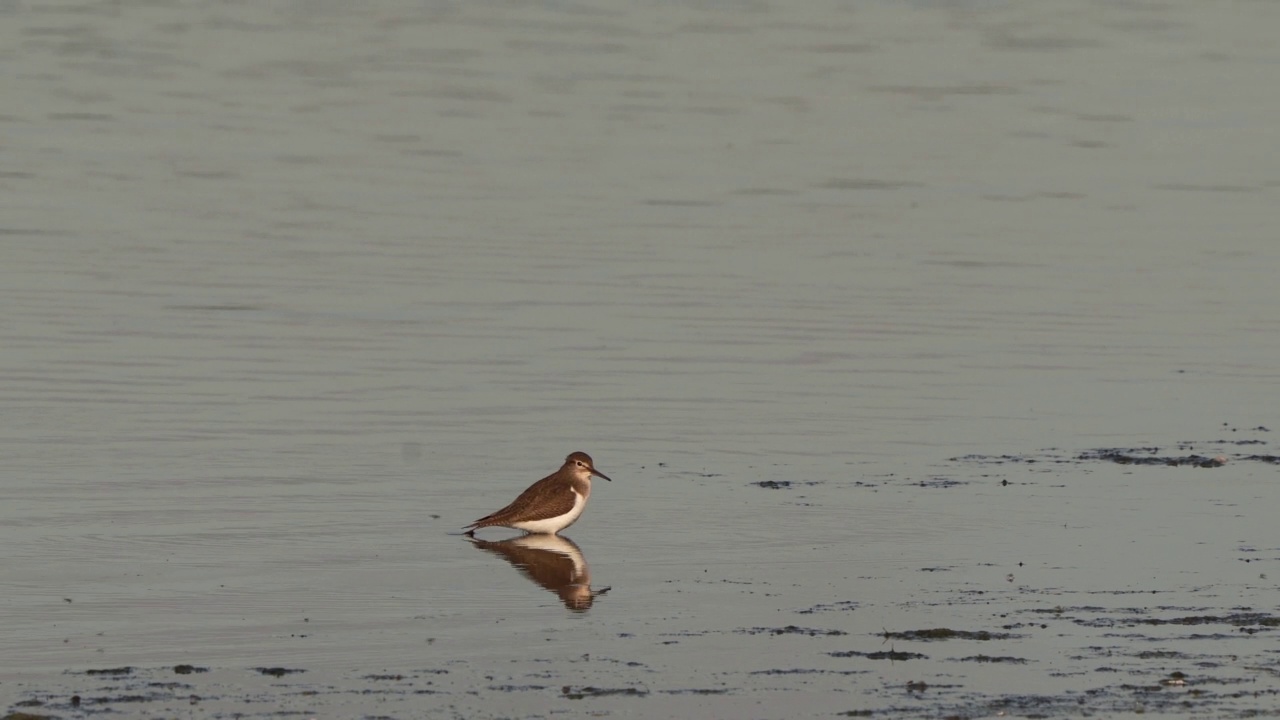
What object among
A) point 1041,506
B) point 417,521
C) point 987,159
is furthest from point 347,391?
point 987,159

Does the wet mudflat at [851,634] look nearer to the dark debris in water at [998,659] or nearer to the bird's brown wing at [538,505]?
the dark debris in water at [998,659]

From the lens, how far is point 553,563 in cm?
1420

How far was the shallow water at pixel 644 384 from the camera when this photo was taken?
37.3ft

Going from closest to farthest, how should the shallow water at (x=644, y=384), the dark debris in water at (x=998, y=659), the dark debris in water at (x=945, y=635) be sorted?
the dark debris in water at (x=998, y=659)
the shallow water at (x=644, y=384)
the dark debris in water at (x=945, y=635)

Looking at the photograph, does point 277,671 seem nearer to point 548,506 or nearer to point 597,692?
point 597,692

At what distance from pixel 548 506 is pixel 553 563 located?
0.89 m

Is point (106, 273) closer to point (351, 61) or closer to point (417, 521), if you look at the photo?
point (417, 521)

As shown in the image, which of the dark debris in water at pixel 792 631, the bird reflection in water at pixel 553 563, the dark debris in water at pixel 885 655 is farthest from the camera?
the bird reflection in water at pixel 553 563

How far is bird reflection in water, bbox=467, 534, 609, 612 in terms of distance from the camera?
513 inches

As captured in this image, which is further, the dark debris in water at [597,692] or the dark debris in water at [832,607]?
the dark debris in water at [832,607]

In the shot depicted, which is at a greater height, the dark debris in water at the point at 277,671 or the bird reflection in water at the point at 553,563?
the bird reflection in water at the point at 553,563

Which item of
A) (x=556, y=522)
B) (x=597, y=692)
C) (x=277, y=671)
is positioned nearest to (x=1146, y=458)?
(x=556, y=522)

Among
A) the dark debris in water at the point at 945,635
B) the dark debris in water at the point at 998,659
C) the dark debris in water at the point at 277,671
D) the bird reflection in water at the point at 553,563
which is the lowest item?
the dark debris in water at the point at 998,659

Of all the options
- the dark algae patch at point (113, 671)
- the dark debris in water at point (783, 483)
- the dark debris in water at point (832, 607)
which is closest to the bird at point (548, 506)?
the dark debris in water at point (783, 483)
